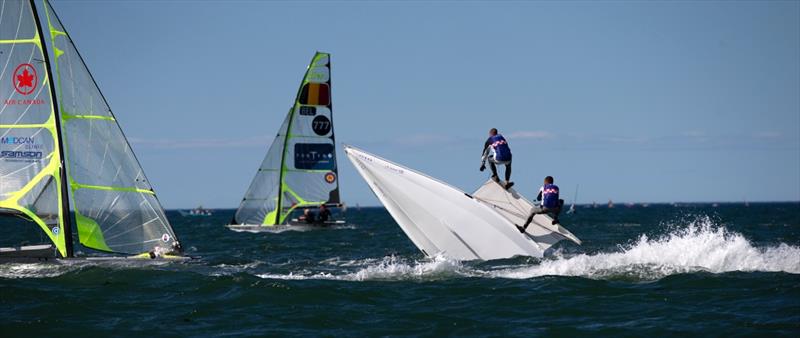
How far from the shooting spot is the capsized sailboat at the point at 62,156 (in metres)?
23.4

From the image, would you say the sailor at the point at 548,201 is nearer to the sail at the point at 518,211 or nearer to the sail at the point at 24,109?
the sail at the point at 518,211

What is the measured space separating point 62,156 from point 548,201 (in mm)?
11605

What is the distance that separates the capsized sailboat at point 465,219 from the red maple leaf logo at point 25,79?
8695mm

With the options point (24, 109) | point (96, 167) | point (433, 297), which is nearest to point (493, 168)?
point (433, 297)

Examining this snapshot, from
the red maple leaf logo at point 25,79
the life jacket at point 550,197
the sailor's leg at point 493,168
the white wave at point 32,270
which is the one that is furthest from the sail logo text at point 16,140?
the life jacket at point 550,197

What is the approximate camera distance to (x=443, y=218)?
22.8 metres

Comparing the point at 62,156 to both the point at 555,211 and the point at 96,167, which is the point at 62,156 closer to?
the point at 96,167

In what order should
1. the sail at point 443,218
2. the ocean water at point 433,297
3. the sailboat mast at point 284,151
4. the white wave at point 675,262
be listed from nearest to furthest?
the ocean water at point 433,297 → the white wave at point 675,262 → the sail at point 443,218 → the sailboat mast at point 284,151

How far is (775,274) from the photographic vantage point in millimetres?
19953

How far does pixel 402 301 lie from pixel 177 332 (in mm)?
4344

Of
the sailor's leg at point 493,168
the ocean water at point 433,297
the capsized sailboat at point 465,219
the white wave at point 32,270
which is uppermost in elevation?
the sailor's leg at point 493,168

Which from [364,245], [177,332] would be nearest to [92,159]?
[177,332]

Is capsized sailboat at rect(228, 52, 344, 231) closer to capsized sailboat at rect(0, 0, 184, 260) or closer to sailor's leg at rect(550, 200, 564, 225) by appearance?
capsized sailboat at rect(0, 0, 184, 260)

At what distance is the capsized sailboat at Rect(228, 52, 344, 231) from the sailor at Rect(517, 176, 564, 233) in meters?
32.3
